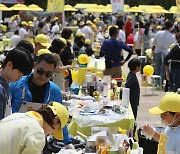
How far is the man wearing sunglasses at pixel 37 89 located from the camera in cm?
477

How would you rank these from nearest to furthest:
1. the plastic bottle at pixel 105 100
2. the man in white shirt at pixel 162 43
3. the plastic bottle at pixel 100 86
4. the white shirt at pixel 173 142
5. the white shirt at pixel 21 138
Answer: the white shirt at pixel 21 138
the white shirt at pixel 173 142
the plastic bottle at pixel 105 100
the plastic bottle at pixel 100 86
the man in white shirt at pixel 162 43

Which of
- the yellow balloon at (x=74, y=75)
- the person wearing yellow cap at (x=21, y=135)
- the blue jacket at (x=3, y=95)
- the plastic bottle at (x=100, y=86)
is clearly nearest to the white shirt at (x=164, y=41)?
the yellow balloon at (x=74, y=75)

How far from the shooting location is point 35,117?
122 inches

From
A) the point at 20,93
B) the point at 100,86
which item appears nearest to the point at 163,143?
the point at 20,93

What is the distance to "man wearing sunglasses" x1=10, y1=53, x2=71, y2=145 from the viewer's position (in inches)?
188

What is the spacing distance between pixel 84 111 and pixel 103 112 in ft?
0.80

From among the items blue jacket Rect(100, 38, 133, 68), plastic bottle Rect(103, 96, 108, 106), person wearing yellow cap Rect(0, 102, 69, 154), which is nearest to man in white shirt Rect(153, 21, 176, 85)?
blue jacket Rect(100, 38, 133, 68)

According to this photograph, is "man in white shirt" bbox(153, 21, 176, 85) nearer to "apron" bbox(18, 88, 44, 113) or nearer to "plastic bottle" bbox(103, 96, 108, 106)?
"plastic bottle" bbox(103, 96, 108, 106)

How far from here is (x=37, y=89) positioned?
4.85 m

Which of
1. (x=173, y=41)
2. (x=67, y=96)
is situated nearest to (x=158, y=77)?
(x=173, y=41)

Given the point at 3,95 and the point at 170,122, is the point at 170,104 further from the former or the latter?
the point at 3,95

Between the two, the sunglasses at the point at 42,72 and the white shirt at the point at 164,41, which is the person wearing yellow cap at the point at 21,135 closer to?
the sunglasses at the point at 42,72

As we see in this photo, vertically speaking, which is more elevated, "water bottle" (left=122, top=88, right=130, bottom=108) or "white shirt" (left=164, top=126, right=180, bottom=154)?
"white shirt" (left=164, top=126, right=180, bottom=154)

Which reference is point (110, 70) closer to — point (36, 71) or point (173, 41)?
point (173, 41)
